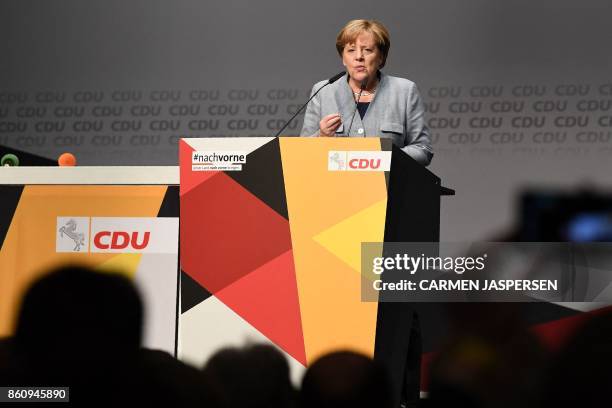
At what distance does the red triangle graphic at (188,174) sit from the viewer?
2244 millimetres

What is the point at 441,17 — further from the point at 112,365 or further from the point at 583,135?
the point at 112,365

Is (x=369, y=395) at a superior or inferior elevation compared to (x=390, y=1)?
inferior

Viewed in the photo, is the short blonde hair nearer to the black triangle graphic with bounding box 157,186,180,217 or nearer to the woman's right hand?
the woman's right hand

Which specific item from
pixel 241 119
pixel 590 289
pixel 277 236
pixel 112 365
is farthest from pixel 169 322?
pixel 241 119

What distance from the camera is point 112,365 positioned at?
0.60m

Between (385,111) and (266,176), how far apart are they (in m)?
0.76

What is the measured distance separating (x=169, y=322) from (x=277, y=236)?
14.7 inches

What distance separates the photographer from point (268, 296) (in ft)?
7.04

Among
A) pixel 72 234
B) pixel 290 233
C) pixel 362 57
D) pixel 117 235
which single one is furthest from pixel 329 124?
pixel 72 234

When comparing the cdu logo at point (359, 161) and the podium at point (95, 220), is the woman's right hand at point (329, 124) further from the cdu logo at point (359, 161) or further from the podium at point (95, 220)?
the podium at point (95, 220)

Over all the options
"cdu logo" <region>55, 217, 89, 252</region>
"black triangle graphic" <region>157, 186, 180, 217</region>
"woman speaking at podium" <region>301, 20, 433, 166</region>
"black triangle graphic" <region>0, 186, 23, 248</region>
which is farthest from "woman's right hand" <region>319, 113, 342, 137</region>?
"black triangle graphic" <region>0, 186, 23, 248</region>

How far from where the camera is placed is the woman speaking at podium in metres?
2.76

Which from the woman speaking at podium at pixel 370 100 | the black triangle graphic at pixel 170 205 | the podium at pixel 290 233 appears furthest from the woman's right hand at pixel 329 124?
the black triangle graphic at pixel 170 205

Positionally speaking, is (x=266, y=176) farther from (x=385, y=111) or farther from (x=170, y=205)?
(x=385, y=111)
